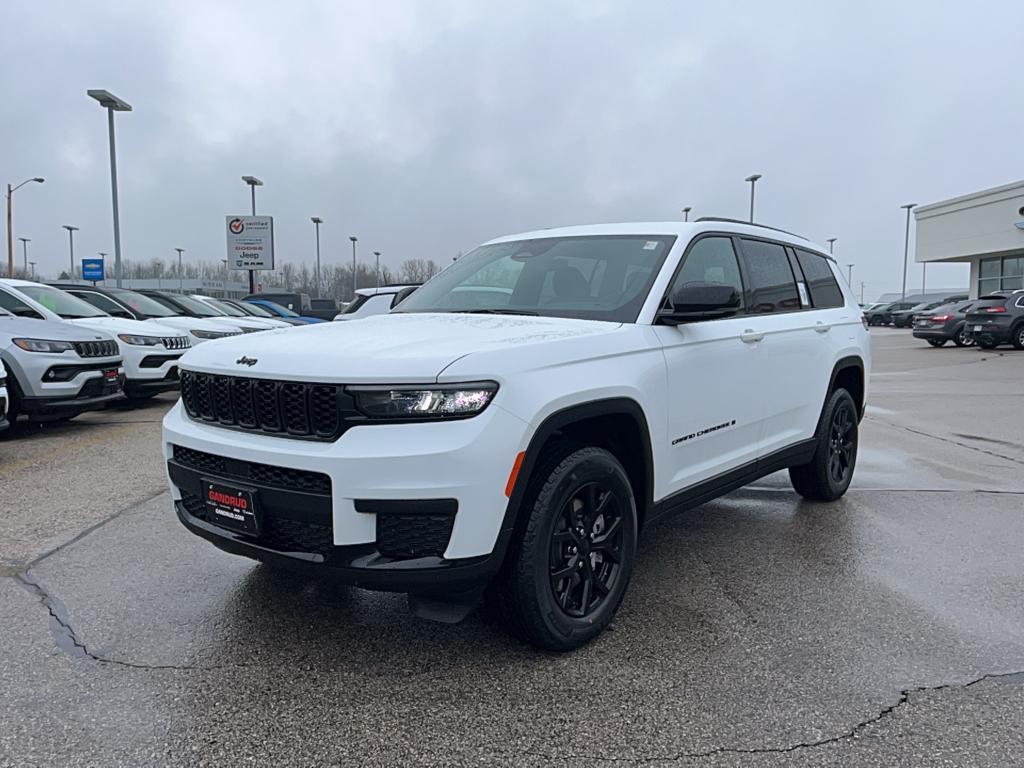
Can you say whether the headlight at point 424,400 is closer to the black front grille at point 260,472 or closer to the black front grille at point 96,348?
the black front grille at point 260,472

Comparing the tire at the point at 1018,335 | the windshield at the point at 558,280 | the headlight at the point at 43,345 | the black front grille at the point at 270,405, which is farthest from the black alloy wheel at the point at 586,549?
the tire at the point at 1018,335

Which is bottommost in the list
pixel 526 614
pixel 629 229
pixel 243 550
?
pixel 526 614

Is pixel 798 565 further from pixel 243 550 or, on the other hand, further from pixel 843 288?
pixel 243 550

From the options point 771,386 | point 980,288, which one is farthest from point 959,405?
point 980,288

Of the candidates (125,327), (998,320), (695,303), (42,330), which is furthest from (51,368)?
(998,320)

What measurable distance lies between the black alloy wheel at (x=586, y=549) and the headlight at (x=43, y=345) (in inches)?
266

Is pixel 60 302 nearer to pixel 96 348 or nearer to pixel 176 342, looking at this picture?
pixel 176 342

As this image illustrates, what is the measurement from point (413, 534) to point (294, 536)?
0.50 metres

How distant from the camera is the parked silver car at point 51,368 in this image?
25.2 ft

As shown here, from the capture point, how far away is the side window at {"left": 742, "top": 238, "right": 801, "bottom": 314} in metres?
4.62

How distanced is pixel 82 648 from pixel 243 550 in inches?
32.8

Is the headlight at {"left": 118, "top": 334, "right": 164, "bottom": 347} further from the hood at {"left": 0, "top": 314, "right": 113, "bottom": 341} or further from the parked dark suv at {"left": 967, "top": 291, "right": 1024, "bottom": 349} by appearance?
the parked dark suv at {"left": 967, "top": 291, "right": 1024, "bottom": 349}

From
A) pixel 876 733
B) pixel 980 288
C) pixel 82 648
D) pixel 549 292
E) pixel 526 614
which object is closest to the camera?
pixel 876 733

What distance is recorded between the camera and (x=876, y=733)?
2.63 meters
